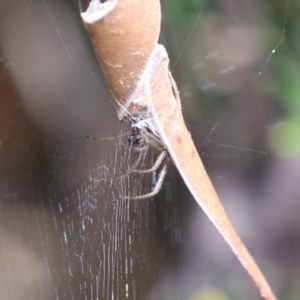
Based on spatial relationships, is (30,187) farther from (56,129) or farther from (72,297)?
(72,297)

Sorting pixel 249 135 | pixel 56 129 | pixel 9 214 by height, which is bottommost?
pixel 249 135

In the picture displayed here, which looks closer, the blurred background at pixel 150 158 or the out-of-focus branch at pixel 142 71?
the out-of-focus branch at pixel 142 71

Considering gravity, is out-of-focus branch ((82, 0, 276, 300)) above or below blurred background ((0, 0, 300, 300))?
above

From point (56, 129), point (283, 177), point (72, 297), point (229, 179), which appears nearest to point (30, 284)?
point (72, 297)

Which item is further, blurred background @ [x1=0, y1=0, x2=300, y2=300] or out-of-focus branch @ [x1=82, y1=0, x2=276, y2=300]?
blurred background @ [x1=0, y1=0, x2=300, y2=300]

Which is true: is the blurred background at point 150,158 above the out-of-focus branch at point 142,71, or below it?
below
